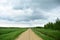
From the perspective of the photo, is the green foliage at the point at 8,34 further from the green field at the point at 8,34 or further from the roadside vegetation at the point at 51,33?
the roadside vegetation at the point at 51,33

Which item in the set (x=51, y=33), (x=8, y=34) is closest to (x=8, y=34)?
(x=8, y=34)

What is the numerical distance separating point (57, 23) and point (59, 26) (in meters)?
2.40

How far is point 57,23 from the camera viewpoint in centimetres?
8212

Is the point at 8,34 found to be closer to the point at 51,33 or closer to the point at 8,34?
the point at 8,34

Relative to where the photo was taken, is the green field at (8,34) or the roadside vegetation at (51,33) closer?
the green field at (8,34)

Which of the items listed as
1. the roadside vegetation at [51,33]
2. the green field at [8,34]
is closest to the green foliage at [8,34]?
the green field at [8,34]

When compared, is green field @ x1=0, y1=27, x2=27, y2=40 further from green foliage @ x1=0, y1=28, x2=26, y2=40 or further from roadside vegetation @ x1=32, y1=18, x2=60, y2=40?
roadside vegetation @ x1=32, y1=18, x2=60, y2=40

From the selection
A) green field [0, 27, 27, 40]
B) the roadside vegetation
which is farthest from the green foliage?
the roadside vegetation

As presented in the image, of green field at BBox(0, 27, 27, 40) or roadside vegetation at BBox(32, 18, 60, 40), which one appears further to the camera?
roadside vegetation at BBox(32, 18, 60, 40)

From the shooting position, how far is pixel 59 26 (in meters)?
80.2

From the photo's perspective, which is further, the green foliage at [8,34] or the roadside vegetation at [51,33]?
the roadside vegetation at [51,33]

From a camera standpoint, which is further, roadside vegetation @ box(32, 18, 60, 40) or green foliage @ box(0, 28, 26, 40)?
roadside vegetation @ box(32, 18, 60, 40)
